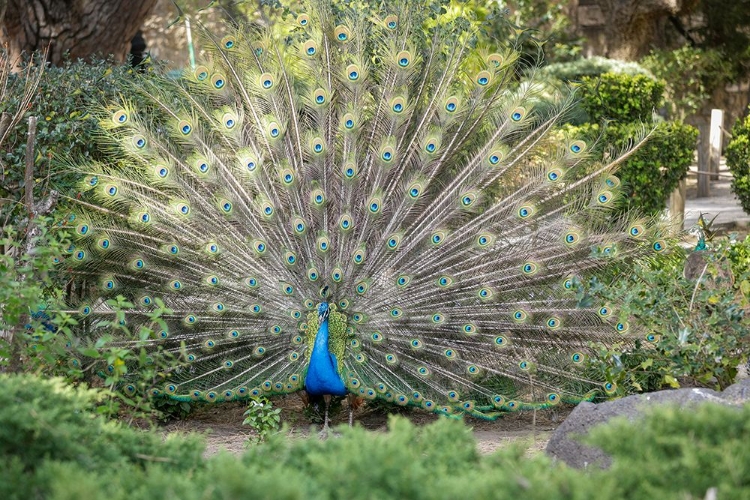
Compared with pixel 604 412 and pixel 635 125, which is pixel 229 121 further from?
pixel 635 125

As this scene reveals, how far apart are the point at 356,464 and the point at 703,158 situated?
15.5 meters

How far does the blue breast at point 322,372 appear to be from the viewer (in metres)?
6.30

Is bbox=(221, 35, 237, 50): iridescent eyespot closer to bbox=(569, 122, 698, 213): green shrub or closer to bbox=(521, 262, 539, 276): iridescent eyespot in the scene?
bbox=(521, 262, 539, 276): iridescent eyespot

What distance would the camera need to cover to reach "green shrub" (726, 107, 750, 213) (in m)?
11.2

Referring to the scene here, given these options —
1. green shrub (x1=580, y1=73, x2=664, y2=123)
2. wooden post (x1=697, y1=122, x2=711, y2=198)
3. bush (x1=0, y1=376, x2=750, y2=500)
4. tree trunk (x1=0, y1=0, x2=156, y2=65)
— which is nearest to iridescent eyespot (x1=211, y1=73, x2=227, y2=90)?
tree trunk (x1=0, y1=0, x2=156, y2=65)

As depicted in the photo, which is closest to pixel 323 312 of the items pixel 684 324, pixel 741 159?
pixel 684 324

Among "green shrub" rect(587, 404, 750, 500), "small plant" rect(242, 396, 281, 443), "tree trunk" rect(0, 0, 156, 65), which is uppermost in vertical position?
"tree trunk" rect(0, 0, 156, 65)

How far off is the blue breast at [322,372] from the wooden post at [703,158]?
12061 mm

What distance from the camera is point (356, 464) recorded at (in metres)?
3.00

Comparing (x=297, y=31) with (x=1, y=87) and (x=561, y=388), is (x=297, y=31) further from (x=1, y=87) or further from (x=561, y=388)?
(x=561, y=388)

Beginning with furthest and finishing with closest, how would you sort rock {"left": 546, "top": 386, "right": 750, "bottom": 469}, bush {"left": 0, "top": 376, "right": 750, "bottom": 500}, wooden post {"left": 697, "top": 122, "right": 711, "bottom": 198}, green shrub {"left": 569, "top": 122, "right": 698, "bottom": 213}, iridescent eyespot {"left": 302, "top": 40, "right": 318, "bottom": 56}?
wooden post {"left": 697, "top": 122, "right": 711, "bottom": 198} → green shrub {"left": 569, "top": 122, "right": 698, "bottom": 213} → iridescent eyespot {"left": 302, "top": 40, "right": 318, "bottom": 56} → rock {"left": 546, "top": 386, "right": 750, "bottom": 469} → bush {"left": 0, "top": 376, "right": 750, "bottom": 500}

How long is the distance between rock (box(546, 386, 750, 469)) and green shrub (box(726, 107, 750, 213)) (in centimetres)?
665

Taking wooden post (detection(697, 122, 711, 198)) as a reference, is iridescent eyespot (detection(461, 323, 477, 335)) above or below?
below

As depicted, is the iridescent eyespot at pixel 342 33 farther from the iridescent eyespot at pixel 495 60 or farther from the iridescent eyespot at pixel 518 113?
the iridescent eyespot at pixel 518 113
